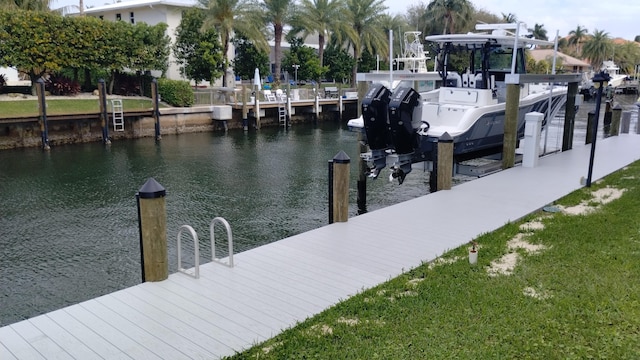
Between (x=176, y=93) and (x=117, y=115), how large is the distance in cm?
399

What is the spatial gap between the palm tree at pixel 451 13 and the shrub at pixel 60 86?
36.5 m

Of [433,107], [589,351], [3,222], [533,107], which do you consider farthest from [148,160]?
[589,351]

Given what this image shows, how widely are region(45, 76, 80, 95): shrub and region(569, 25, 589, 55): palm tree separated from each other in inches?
3499

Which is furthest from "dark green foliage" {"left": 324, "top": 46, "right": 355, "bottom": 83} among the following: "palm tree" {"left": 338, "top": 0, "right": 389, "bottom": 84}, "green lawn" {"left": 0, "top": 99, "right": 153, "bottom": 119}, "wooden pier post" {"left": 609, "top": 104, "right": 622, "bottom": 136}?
"wooden pier post" {"left": 609, "top": 104, "right": 622, "bottom": 136}

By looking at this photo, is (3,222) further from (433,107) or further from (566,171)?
(566,171)

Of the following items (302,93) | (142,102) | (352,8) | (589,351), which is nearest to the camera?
(589,351)

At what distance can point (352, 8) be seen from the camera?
1695 inches

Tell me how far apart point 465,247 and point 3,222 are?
9846mm

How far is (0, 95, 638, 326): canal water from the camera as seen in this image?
8.66 m

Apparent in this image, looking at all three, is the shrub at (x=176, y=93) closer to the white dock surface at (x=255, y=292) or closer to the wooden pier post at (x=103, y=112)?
the wooden pier post at (x=103, y=112)

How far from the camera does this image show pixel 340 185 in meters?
8.15

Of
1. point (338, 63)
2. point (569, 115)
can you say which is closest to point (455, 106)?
point (569, 115)

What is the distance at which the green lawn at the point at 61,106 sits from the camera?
73.3 feet

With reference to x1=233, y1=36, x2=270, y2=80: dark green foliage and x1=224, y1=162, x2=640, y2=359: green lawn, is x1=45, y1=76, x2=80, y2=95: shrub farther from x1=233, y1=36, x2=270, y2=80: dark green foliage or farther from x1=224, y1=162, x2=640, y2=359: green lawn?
x1=224, y1=162, x2=640, y2=359: green lawn
